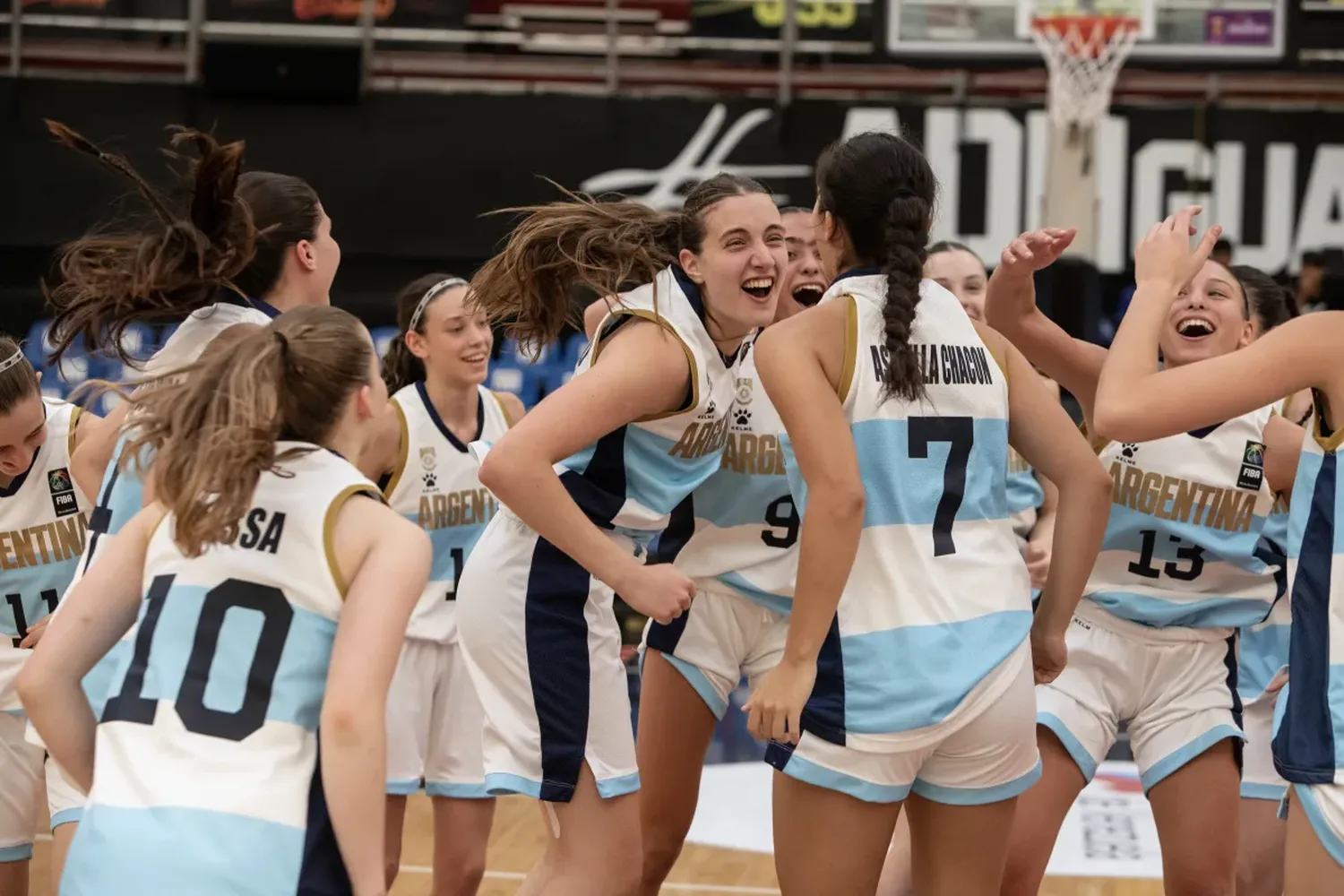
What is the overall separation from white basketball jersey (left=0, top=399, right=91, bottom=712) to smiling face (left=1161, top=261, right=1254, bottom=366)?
9.49ft

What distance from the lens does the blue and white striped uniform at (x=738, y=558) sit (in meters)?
4.23

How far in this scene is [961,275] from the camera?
505 centimetres

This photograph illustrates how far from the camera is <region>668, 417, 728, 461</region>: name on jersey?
12.0 ft

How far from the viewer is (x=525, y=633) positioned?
3578 mm

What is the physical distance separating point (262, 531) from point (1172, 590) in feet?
8.39

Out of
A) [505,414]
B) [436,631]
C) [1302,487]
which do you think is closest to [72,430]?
[436,631]

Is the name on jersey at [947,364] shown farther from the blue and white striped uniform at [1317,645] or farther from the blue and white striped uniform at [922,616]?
the blue and white striped uniform at [1317,645]

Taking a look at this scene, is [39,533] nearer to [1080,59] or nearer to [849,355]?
[849,355]

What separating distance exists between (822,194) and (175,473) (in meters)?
1.40

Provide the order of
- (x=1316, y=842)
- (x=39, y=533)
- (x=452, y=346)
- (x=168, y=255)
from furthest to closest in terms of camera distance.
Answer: (x=452, y=346)
(x=39, y=533)
(x=168, y=255)
(x=1316, y=842)

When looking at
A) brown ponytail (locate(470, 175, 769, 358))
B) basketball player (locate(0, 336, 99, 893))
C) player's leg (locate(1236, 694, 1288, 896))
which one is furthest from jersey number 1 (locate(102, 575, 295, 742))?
player's leg (locate(1236, 694, 1288, 896))

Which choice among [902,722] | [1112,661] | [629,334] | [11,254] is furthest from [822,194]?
[11,254]

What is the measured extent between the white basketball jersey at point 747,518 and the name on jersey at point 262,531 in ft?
6.33

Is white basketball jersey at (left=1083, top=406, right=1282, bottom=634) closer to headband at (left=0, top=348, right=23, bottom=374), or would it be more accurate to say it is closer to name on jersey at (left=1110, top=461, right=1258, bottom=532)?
name on jersey at (left=1110, top=461, right=1258, bottom=532)
